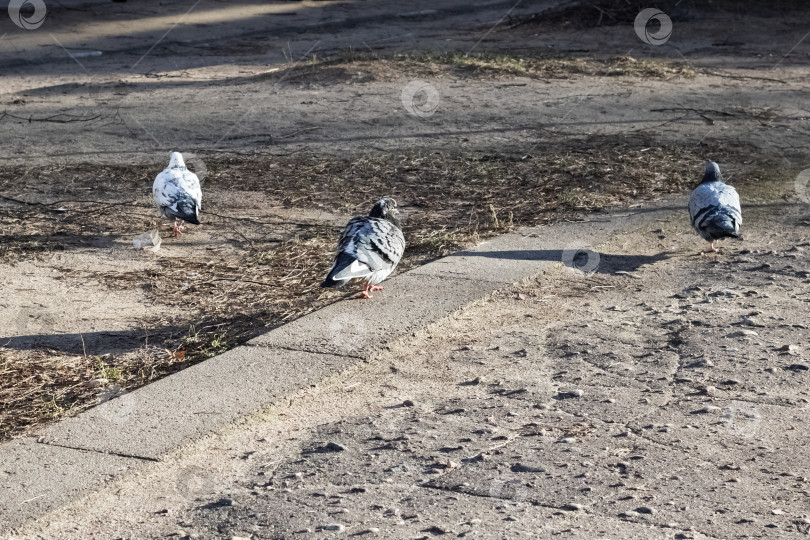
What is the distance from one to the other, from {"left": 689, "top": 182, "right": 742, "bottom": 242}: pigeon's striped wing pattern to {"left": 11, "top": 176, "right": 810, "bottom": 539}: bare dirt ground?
0.55m

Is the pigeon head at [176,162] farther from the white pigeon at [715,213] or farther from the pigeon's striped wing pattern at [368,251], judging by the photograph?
the white pigeon at [715,213]

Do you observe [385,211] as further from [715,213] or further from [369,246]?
[715,213]

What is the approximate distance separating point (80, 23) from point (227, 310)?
1644 cm

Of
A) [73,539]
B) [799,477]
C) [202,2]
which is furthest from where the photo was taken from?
[202,2]

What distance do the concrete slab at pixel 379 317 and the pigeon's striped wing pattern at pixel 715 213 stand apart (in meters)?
1.56

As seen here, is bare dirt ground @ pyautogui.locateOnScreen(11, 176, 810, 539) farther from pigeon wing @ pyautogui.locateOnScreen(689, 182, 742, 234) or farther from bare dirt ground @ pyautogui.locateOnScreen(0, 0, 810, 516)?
bare dirt ground @ pyautogui.locateOnScreen(0, 0, 810, 516)

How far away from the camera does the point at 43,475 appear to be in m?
3.59

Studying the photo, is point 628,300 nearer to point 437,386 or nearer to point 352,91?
point 437,386

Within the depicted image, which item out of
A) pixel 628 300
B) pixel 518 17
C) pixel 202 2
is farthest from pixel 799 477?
pixel 202 2

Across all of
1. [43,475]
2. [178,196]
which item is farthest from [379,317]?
→ [178,196]

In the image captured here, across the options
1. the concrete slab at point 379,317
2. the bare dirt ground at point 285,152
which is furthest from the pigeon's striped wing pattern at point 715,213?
the concrete slab at point 379,317

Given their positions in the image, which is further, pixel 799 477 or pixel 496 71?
pixel 496 71

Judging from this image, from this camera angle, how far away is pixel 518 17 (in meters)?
21.0

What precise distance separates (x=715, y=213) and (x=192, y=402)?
3597 millimetres
